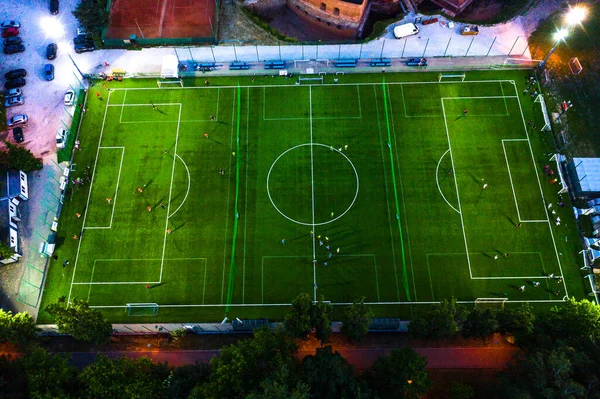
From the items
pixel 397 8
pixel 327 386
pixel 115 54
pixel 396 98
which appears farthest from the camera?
pixel 397 8

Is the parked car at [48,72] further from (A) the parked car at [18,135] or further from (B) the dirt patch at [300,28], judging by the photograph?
(B) the dirt patch at [300,28]

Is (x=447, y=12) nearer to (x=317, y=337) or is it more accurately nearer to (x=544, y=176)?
(x=544, y=176)

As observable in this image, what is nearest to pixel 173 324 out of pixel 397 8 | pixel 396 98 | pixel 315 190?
pixel 315 190

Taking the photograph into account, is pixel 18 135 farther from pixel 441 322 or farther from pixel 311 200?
pixel 441 322

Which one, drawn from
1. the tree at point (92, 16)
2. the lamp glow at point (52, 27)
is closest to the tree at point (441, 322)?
the tree at point (92, 16)

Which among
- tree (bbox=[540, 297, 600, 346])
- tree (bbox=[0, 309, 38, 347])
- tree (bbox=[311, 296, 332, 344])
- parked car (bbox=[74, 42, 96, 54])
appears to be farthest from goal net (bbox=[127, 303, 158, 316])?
tree (bbox=[540, 297, 600, 346])

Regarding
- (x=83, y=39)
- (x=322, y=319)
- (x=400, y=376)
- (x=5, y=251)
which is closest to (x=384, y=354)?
(x=400, y=376)
